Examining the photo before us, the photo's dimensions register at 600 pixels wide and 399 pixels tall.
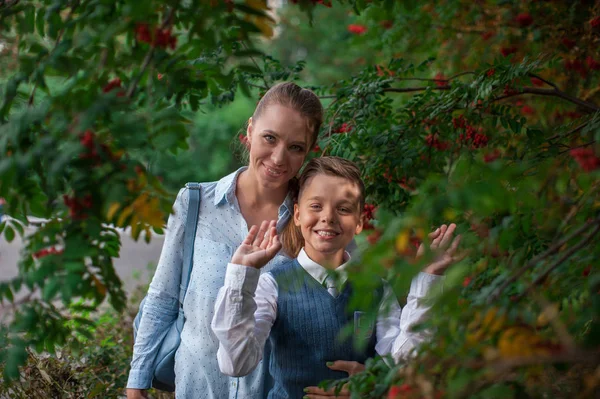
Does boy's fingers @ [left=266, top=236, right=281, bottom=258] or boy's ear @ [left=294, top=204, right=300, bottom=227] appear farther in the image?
boy's ear @ [left=294, top=204, right=300, bottom=227]

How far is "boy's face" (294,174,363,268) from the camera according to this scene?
2486 mm

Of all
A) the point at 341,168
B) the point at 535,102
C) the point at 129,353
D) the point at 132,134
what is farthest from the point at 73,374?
the point at 535,102

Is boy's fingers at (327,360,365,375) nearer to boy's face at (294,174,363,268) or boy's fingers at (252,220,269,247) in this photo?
boy's face at (294,174,363,268)

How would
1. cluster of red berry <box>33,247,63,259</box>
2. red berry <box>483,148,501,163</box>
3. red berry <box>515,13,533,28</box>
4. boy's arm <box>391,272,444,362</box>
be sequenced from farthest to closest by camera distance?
red berry <box>515,13,533,28</box>, red berry <box>483,148,501,163</box>, boy's arm <box>391,272,444,362</box>, cluster of red berry <box>33,247,63,259</box>

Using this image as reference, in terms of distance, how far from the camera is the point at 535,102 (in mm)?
4758

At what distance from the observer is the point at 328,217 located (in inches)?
97.5

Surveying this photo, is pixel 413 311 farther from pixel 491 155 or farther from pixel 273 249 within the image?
pixel 491 155

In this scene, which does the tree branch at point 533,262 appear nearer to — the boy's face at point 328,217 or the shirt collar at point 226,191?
the boy's face at point 328,217

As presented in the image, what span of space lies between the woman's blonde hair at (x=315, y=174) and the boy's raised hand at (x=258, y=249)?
421 mm

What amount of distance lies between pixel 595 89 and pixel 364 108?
6.26ft

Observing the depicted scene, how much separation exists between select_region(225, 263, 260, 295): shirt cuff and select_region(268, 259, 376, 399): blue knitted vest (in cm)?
24

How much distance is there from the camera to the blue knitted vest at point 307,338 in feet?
8.06

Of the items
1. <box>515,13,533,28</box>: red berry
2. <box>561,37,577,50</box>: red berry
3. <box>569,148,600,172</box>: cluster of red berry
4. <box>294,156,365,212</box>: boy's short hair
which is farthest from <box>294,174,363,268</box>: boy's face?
<box>515,13,533,28</box>: red berry

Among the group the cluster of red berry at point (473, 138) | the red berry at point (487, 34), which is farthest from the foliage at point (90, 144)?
the red berry at point (487, 34)
